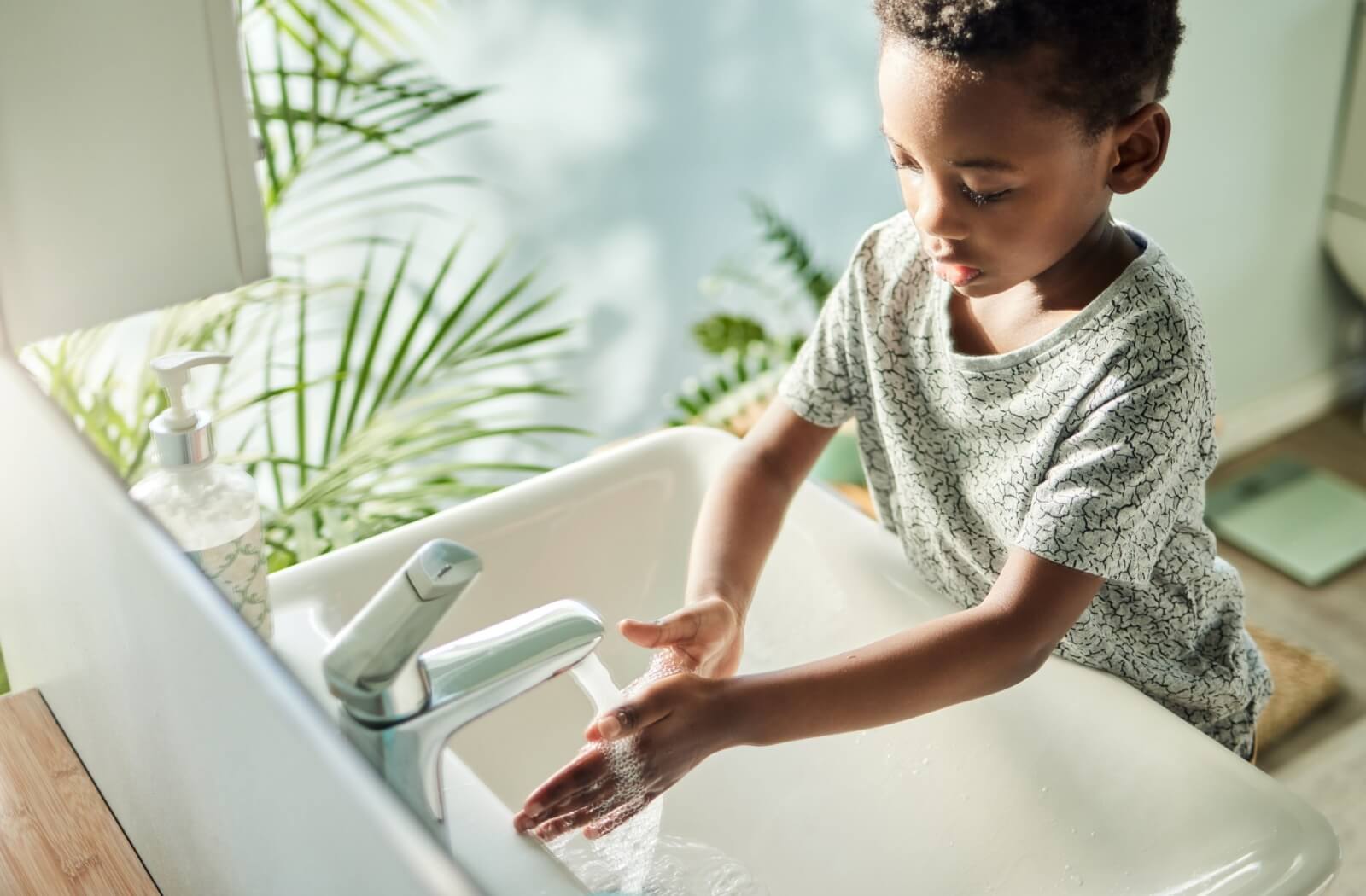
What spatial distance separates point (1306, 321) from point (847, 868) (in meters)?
1.86

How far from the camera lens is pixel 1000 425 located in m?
0.74

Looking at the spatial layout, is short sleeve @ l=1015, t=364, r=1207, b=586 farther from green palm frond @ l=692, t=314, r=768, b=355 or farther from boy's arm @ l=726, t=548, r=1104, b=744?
green palm frond @ l=692, t=314, r=768, b=355

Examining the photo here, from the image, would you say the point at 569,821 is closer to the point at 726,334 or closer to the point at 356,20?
the point at 356,20

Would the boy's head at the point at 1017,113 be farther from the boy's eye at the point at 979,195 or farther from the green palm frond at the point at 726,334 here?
the green palm frond at the point at 726,334

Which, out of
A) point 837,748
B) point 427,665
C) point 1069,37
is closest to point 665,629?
point 837,748

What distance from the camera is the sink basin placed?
640 millimetres

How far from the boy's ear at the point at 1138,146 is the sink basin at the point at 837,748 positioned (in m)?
0.26

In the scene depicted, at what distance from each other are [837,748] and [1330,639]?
1331 millimetres

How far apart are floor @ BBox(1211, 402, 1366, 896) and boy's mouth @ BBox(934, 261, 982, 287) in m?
1.03

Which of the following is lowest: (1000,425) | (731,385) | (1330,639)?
(1330,639)

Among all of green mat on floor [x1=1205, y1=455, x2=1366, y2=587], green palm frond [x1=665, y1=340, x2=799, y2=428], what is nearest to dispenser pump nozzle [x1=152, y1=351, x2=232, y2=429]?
green palm frond [x1=665, y1=340, x2=799, y2=428]

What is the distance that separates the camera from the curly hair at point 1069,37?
577 millimetres

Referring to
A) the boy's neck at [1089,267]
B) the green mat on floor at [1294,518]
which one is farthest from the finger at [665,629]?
the green mat on floor at [1294,518]

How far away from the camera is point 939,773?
0.74 metres
